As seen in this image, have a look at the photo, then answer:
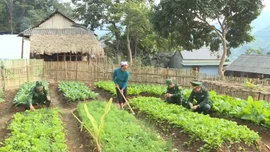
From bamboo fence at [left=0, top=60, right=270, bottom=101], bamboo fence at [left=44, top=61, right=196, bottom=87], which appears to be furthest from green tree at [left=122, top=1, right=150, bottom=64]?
bamboo fence at [left=0, top=60, right=270, bottom=101]

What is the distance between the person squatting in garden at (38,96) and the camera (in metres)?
8.82

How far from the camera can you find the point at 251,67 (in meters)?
25.4

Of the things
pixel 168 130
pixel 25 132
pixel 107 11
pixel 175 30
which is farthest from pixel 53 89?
pixel 107 11

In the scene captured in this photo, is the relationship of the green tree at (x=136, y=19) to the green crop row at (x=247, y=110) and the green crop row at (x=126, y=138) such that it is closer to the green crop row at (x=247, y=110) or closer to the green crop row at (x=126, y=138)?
the green crop row at (x=247, y=110)

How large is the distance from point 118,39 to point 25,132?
27.5 metres

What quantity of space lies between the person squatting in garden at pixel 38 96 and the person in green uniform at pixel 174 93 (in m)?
4.18

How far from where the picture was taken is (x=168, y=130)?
6.77 metres

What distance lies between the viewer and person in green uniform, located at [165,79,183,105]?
354 inches

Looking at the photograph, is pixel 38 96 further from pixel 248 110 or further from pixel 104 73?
pixel 104 73

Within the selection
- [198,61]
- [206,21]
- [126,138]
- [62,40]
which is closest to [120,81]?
[126,138]

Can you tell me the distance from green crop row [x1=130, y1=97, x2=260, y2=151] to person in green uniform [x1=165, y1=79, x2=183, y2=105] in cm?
122

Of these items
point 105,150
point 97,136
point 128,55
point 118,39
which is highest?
point 118,39

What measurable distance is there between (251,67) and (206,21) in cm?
818

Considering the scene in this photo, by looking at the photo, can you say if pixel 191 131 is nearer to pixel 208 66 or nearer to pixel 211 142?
pixel 211 142
